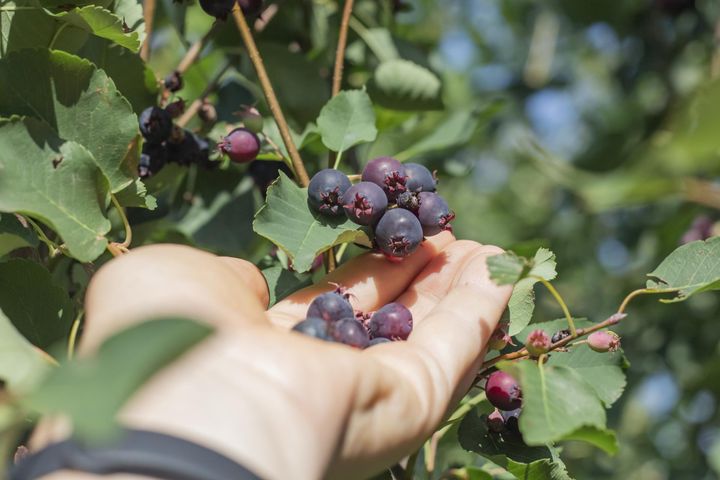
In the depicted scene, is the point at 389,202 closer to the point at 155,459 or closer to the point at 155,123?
the point at 155,123

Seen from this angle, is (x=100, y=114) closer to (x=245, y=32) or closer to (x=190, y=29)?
(x=245, y=32)

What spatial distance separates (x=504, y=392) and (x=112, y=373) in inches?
33.7

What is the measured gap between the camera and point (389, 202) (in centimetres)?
142

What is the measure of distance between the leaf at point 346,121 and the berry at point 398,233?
0.27m

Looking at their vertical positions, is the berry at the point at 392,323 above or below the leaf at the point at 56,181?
below

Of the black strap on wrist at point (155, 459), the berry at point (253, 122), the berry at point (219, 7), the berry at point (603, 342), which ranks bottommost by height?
the berry at point (603, 342)

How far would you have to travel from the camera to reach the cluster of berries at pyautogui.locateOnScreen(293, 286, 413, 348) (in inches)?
46.5

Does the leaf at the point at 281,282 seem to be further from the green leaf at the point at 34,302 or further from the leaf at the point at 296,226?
the green leaf at the point at 34,302

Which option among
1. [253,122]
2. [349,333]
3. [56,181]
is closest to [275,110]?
[253,122]

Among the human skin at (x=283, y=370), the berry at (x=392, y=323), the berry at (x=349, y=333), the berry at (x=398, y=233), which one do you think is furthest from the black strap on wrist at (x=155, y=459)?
the berry at (x=398, y=233)

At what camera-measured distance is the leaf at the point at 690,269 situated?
1.37 metres

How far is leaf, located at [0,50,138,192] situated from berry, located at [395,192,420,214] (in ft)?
1.52

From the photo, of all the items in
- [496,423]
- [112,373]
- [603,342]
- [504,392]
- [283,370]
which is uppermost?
[112,373]

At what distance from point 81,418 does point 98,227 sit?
823 millimetres
